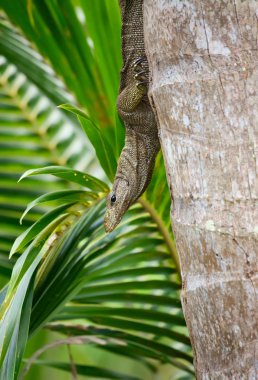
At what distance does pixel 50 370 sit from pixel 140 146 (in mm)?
1168

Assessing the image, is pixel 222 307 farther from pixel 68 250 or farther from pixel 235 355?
pixel 68 250

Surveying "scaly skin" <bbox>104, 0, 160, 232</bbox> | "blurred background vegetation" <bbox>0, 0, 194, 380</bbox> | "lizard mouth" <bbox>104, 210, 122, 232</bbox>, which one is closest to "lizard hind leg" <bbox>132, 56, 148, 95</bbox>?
"scaly skin" <bbox>104, 0, 160, 232</bbox>

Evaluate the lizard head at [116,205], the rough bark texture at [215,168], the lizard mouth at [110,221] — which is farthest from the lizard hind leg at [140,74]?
the rough bark texture at [215,168]

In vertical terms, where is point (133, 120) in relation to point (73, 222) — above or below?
above

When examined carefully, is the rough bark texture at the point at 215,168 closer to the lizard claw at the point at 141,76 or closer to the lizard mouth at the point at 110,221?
the lizard mouth at the point at 110,221

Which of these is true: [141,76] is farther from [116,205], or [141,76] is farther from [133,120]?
[116,205]

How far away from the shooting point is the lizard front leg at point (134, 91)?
2492 millimetres

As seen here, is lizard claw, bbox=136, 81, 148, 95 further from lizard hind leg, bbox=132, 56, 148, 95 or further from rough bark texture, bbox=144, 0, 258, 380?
rough bark texture, bbox=144, 0, 258, 380

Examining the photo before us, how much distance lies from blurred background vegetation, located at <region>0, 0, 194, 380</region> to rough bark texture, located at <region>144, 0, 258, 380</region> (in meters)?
0.47

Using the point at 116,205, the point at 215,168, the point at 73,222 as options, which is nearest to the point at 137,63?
the point at 116,205

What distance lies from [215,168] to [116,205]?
0.87 m

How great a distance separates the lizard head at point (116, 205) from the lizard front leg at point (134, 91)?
0.80 feet

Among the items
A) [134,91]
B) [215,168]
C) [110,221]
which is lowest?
[110,221]

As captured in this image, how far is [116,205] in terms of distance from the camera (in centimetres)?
238
